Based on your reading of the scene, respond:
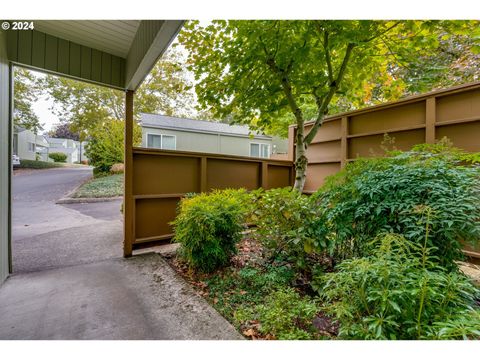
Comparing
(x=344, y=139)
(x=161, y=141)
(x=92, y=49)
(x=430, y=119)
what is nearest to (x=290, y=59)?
(x=344, y=139)

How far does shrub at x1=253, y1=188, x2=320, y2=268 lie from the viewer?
224cm

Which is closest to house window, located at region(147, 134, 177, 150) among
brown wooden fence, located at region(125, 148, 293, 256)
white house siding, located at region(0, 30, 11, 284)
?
brown wooden fence, located at region(125, 148, 293, 256)

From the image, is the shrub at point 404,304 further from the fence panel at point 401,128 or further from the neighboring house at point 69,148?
the neighboring house at point 69,148

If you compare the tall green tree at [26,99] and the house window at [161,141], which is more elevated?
the tall green tree at [26,99]

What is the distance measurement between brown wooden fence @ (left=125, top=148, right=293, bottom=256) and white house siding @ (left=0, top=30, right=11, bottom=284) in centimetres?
121

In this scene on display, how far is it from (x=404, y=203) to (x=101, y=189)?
970cm

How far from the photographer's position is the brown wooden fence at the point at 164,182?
3275 mm

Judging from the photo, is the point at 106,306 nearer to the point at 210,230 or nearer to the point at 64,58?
the point at 210,230

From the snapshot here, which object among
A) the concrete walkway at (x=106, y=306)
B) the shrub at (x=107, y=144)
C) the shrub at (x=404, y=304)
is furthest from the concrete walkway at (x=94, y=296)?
the shrub at (x=107, y=144)

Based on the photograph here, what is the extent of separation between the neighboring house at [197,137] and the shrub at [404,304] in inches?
347

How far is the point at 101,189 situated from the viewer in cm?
887
